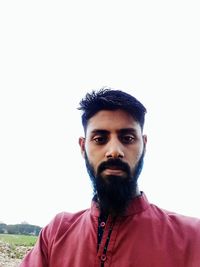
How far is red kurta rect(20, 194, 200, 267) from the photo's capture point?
168 centimetres

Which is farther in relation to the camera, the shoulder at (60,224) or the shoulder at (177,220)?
the shoulder at (60,224)

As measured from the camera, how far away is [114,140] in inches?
71.2

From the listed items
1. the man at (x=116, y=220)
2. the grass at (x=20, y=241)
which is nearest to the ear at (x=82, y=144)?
the man at (x=116, y=220)

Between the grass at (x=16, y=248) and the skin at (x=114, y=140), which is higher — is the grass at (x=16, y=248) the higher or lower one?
the lower one

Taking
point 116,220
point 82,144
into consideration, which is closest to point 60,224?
point 116,220

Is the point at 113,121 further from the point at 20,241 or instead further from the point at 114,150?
the point at 20,241

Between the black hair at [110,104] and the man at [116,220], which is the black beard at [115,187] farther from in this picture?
the black hair at [110,104]

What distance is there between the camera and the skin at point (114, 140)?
180 centimetres

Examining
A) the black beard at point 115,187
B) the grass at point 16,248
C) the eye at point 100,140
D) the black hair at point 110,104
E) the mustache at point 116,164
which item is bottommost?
the grass at point 16,248

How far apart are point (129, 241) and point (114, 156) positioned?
1.17 feet

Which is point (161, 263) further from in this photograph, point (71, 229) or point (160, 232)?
point (71, 229)

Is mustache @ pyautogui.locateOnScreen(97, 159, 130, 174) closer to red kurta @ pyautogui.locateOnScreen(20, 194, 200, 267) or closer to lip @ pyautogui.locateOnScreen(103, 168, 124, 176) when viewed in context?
lip @ pyautogui.locateOnScreen(103, 168, 124, 176)

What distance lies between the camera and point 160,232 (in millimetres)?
1771

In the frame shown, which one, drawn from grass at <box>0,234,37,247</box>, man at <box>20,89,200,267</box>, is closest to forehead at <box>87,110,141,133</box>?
man at <box>20,89,200,267</box>
